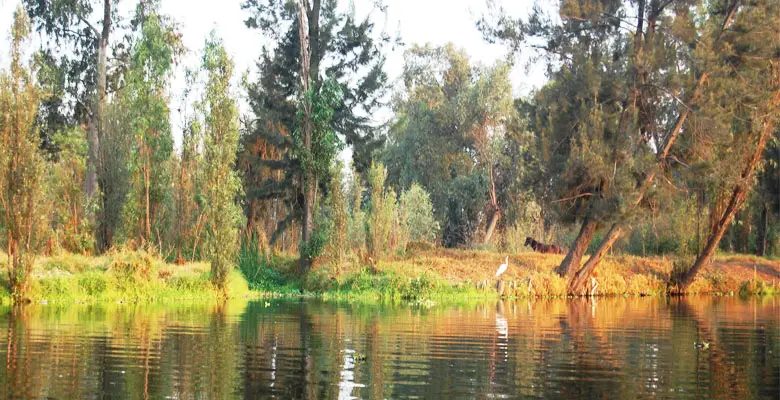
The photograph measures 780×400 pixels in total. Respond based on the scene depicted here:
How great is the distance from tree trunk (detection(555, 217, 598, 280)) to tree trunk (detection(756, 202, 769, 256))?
2037 cm

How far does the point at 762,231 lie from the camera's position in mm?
50875

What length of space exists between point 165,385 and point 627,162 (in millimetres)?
23816

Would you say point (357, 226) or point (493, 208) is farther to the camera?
point (493, 208)

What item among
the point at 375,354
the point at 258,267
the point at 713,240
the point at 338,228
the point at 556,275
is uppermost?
the point at 338,228

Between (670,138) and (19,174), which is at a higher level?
(670,138)

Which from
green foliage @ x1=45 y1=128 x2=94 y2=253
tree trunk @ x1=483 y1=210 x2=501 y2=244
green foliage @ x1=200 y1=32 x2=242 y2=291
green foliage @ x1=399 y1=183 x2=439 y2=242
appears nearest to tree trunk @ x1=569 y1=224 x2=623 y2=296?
green foliage @ x1=399 y1=183 x2=439 y2=242

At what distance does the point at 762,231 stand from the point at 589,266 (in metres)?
21.2

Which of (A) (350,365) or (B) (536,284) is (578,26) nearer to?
(B) (536,284)

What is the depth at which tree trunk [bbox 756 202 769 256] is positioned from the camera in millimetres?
50375

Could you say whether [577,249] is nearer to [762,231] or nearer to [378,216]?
[378,216]

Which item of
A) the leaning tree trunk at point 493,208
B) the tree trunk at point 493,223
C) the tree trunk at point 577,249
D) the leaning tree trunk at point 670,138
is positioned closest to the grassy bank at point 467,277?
the tree trunk at point 577,249

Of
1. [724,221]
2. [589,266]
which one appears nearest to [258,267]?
[589,266]

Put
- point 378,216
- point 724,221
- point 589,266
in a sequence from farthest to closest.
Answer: point 724,221 → point 589,266 → point 378,216

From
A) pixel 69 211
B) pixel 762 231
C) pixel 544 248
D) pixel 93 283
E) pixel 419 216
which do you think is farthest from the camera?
pixel 762 231
